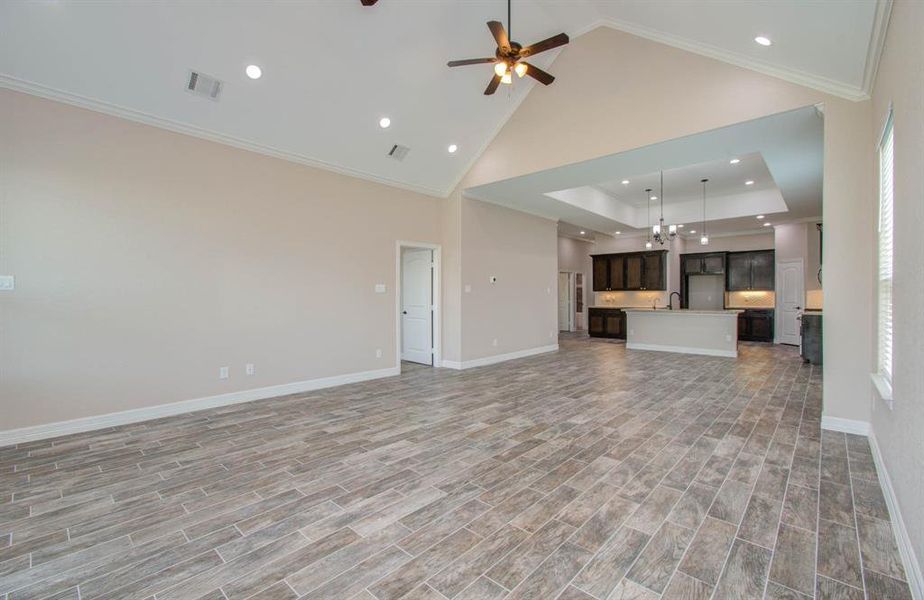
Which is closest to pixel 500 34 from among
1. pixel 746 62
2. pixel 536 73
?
pixel 536 73

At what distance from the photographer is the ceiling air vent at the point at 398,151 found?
5963 mm

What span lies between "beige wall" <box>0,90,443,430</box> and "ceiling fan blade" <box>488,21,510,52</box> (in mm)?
3137

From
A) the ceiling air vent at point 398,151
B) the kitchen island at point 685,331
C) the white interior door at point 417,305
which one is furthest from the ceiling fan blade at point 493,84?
the kitchen island at point 685,331

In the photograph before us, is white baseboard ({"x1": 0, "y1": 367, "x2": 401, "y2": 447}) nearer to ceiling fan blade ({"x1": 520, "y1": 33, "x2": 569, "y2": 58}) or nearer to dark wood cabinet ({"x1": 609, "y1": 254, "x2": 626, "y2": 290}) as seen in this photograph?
ceiling fan blade ({"x1": 520, "y1": 33, "x2": 569, "y2": 58})

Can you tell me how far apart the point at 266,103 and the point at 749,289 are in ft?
40.6

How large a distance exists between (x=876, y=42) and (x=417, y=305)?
6440 millimetres

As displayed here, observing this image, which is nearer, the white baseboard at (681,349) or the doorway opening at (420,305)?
the doorway opening at (420,305)

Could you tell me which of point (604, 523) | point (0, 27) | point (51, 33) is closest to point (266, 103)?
point (51, 33)

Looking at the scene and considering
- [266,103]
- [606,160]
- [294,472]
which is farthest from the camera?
[606,160]

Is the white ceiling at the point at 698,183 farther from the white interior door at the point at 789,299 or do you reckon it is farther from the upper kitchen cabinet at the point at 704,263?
the white interior door at the point at 789,299

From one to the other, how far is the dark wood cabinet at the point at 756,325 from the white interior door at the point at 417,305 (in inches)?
339

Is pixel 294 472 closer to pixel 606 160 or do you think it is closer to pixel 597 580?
pixel 597 580

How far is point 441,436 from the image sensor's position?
377 cm

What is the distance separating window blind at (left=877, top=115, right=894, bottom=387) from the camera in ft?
9.32
